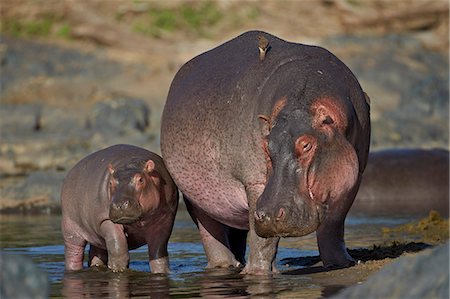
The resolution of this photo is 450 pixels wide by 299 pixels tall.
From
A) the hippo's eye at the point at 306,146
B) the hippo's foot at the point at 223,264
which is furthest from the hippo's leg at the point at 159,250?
the hippo's eye at the point at 306,146

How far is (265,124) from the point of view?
6.76 metres

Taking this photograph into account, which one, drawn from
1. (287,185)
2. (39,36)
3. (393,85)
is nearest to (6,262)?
(287,185)

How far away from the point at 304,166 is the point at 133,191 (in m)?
1.93

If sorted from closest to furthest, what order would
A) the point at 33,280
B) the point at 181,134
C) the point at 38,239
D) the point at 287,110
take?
the point at 33,280
the point at 287,110
the point at 181,134
the point at 38,239

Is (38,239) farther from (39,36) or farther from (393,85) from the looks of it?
(39,36)

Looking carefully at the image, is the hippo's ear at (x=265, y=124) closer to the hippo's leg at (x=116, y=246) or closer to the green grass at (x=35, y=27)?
the hippo's leg at (x=116, y=246)

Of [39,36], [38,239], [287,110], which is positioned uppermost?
[39,36]

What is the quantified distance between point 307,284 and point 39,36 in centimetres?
1531

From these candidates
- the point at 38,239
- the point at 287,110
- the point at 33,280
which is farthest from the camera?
the point at 38,239

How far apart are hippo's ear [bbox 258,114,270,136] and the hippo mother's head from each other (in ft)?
0.04

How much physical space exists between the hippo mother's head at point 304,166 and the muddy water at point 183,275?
40 centimetres

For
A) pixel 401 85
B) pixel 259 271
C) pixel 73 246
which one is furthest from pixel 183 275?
pixel 401 85

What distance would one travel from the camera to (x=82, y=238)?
8.49 metres

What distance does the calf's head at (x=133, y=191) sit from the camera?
761 centimetres
